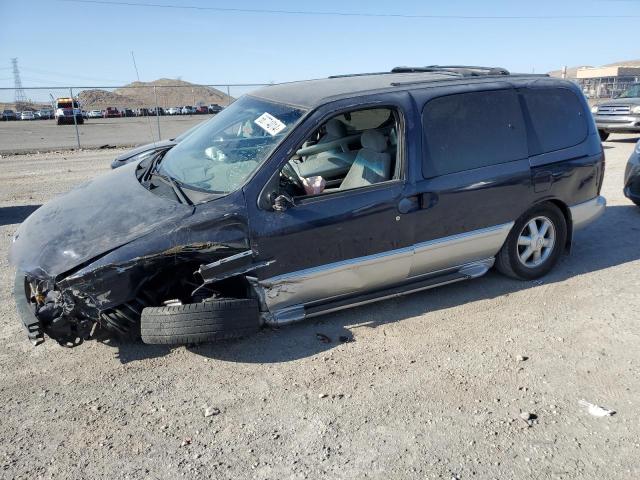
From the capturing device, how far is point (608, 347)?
367 cm

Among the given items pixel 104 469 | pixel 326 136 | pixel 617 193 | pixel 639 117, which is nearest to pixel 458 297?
pixel 326 136

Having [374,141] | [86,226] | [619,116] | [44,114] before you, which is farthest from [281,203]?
[44,114]

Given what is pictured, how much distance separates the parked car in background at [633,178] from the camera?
21.3 feet

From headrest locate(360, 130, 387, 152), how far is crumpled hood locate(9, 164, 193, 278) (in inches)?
63.8

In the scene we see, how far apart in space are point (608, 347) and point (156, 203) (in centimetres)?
338

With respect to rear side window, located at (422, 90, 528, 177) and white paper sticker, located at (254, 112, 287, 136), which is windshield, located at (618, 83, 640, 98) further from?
white paper sticker, located at (254, 112, 287, 136)

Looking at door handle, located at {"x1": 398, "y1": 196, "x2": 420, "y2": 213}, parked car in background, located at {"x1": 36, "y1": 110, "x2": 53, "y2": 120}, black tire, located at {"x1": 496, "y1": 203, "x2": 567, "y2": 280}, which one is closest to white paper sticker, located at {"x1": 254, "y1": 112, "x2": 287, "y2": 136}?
door handle, located at {"x1": 398, "y1": 196, "x2": 420, "y2": 213}

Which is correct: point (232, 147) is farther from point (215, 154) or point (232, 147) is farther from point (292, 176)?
point (292, 176)

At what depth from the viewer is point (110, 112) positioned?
149 feet

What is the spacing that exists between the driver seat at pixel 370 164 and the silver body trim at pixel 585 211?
1.98 meters

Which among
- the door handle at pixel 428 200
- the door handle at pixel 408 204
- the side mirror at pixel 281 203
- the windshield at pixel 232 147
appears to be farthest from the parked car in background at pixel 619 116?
→ the side mirror at pixel 281 203

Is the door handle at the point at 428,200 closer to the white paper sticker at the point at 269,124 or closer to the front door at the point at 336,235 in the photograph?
the front door at the point at 336,235

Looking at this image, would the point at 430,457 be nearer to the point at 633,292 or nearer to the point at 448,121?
the point at 448,121

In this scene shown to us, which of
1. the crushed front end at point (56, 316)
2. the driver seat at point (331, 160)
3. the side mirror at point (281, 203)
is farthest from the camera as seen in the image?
the driver seat at point (331, 160)
